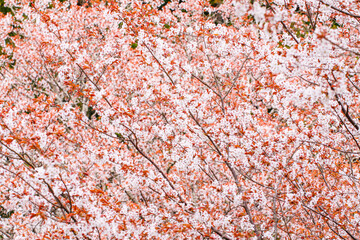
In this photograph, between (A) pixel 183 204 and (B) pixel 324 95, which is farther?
(A) pixel 183 204

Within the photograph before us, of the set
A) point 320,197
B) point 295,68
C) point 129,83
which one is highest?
point 129,83

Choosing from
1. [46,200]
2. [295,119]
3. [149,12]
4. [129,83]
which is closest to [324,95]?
[295,119]

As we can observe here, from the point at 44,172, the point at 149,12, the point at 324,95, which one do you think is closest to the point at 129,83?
the point at 149,12

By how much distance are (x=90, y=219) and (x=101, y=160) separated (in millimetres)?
1322

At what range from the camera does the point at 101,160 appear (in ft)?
13.6

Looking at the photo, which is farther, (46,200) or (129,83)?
(129,83)

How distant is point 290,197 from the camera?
3348 mm

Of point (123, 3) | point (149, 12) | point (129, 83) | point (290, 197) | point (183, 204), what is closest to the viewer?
point (290, 197)

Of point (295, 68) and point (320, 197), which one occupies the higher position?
point (295, 68)

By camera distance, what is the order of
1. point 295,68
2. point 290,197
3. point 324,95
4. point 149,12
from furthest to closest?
point 149,12
point 290,197
point 295,68
point 324,95

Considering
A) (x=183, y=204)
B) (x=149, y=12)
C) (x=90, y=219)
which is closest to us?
(x=90, y=219)

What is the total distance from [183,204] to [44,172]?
172cm

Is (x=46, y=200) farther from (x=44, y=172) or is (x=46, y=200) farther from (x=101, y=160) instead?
(x=101, y=160)

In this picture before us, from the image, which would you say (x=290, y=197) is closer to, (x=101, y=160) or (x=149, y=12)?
(x=101, y=160)
